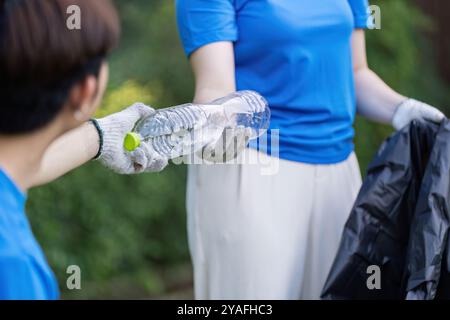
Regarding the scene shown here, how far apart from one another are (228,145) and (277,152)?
25cm

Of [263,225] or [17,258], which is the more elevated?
[17,258]

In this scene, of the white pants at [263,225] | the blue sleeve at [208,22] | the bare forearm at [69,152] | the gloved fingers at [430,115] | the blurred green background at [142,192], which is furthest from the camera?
the blurred green background at [142,192]

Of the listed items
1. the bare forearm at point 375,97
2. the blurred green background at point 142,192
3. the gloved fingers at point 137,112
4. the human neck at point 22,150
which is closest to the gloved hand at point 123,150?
the gloved fingers at point 137,112

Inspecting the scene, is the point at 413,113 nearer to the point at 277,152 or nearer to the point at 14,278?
the point at 277,152

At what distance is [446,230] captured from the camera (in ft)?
7.71

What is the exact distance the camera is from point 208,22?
2.39 metres

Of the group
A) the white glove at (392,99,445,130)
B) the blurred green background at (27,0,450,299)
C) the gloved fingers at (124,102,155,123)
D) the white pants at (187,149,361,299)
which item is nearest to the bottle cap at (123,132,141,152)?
the gloved fingers at (124,102,155,123)

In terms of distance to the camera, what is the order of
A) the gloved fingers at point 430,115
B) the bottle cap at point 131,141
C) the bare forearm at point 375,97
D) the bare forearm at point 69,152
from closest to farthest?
1. the bare forearm at point 69,152
2. the bottle cap at point 131,141
3. the gloved fingers at point 430,115
4. the bare forearm at point 375,97

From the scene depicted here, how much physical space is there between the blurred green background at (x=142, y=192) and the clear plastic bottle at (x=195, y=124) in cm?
160

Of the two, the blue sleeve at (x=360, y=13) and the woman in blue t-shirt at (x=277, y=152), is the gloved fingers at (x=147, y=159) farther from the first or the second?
the blue sleeve at (x=360, y=13)

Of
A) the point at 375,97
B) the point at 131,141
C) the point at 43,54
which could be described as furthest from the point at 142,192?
the point at 43,54

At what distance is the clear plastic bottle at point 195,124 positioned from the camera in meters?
2.08

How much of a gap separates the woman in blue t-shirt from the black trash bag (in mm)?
128

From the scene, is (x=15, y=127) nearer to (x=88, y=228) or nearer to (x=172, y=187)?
(x=88, y=228)
